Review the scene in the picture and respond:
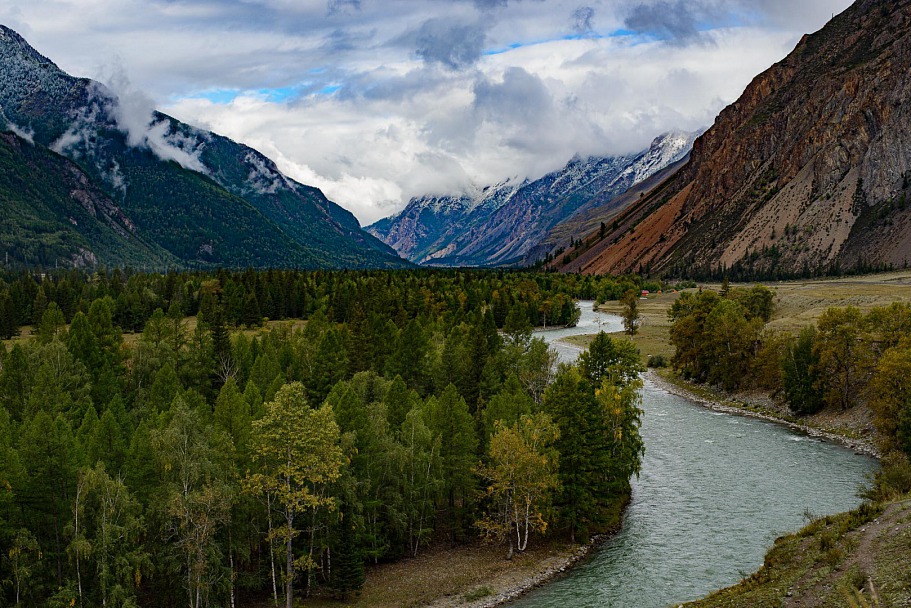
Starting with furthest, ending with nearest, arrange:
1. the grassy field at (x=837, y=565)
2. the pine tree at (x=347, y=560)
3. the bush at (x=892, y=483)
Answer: the bush at (x=892, y=483) < the pine tree at (x=347, y=560) < the grassy field at (x=837, y=565)

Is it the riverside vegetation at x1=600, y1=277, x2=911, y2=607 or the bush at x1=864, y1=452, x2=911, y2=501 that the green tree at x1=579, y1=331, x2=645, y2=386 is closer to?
the riverside vegetation at x1=600, y1=277, x2=911, y2=607

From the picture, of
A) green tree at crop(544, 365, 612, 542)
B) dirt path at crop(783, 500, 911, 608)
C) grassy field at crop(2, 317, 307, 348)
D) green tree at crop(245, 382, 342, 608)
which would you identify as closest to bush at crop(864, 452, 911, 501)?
dirt path at crop(783, 500, 911, 608)

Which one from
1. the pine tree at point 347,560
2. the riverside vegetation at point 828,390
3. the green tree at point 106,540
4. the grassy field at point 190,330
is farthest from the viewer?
the grassy field at point 190,330

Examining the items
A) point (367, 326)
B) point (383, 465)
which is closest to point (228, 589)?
point (383, 465)

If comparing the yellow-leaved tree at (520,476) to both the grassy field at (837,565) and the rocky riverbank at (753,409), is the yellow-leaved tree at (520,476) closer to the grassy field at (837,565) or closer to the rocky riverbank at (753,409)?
the grassy field at (837,565)

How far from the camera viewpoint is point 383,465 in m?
56.2

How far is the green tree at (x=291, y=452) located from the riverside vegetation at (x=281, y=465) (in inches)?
5.1

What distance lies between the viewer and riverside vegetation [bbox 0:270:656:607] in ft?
139

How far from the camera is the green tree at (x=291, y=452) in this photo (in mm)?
43656

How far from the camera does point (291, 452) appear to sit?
144ft

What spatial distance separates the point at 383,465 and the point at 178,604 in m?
17.2

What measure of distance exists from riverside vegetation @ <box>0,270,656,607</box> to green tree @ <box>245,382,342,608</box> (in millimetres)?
129

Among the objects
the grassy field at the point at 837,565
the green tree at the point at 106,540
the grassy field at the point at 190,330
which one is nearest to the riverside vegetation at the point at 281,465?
the green tree at the point at 106,540

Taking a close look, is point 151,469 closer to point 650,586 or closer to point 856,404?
point 650,586
